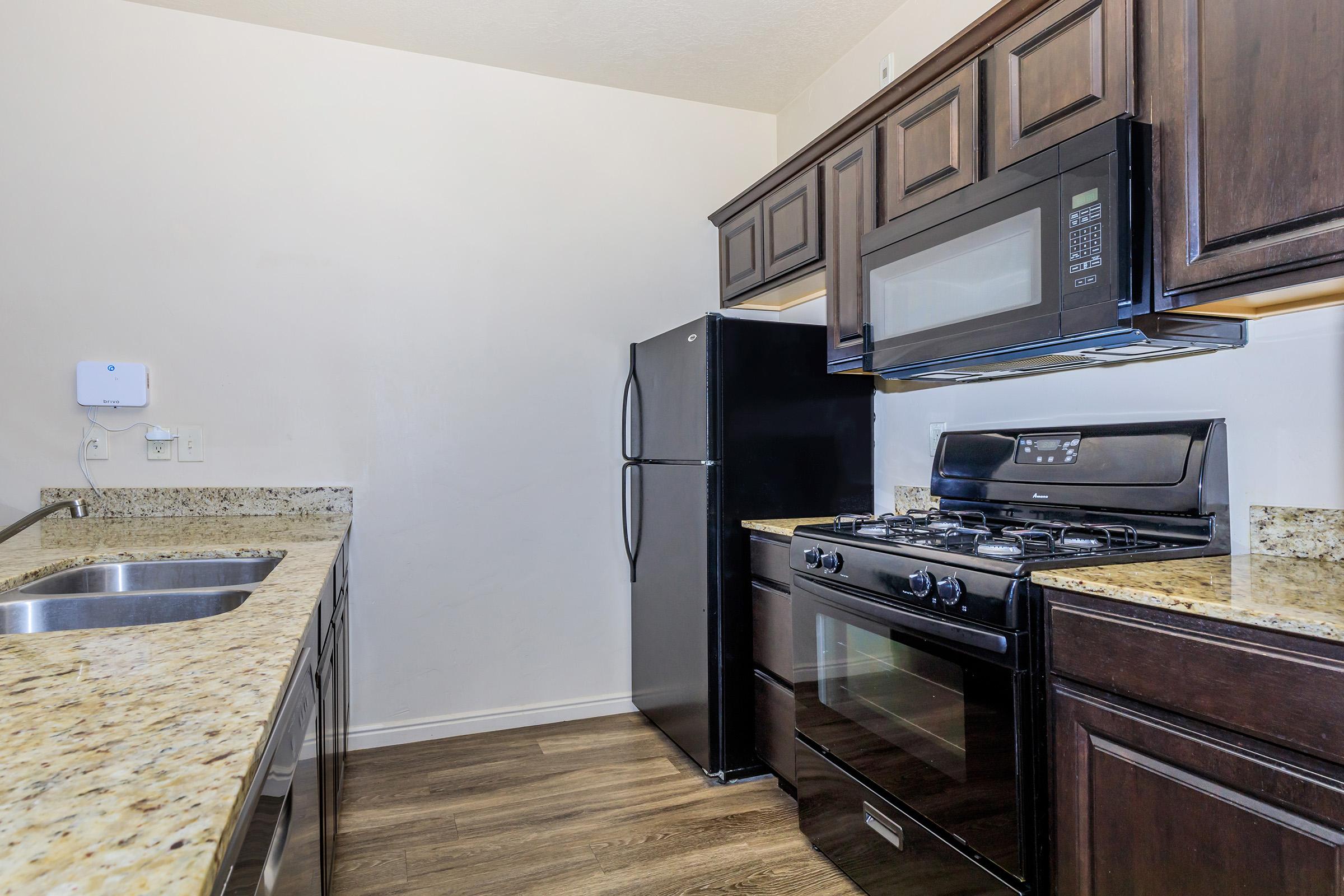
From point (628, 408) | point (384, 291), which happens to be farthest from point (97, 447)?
point (628, 408)

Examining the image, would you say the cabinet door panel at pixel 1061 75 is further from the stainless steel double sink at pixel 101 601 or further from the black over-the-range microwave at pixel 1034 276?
the stainless steel double sink at pixel 101 601

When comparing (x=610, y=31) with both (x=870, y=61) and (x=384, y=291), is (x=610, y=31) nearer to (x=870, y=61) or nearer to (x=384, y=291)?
(x=870, y=61)

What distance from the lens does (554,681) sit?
10.2 ft

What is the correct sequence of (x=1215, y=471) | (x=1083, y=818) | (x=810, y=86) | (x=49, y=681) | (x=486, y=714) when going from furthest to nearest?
(x=810, y=86) → (x=486, y=714) → (x=1215, y=471) → (x=1083, y=818) → (x=49, y=681)

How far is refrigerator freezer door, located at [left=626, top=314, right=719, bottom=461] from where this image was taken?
8.20ft

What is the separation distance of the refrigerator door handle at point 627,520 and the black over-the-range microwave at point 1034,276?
1.29 meters

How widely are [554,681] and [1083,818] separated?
7.21ft

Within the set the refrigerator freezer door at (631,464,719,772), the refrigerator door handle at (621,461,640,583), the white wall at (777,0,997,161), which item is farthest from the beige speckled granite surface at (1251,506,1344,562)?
the refrigerator door handle at (621,461,640,583)

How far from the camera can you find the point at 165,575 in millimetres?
1822

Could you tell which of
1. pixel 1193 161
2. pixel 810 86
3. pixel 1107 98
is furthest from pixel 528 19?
pixel 1193 161

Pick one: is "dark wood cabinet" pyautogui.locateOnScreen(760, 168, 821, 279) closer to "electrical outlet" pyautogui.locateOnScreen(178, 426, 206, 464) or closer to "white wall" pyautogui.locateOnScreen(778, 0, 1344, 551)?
"white wall" pyautogui.locateOnScreen(778, 0, 1344, 551)

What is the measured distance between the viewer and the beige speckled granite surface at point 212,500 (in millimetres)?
2572

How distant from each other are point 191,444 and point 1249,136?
3.08 m

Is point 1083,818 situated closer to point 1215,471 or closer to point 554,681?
point 1215,471
